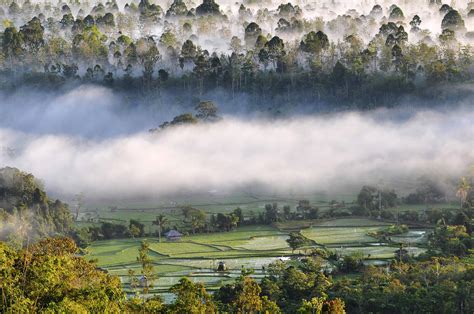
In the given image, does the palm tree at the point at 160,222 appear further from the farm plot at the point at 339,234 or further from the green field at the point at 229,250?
the farm plot at the point at 339,234

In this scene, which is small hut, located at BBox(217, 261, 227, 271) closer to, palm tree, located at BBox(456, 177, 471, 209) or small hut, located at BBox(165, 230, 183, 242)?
small hut, located at BBox(165, 230, 183, 242)

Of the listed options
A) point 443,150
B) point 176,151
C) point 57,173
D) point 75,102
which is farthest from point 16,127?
point 443,150

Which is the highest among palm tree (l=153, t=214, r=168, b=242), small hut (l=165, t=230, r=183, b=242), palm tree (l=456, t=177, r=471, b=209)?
palm tree (l=456, t=177, r=471, b=209)

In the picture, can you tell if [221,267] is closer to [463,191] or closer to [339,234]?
[339,234]

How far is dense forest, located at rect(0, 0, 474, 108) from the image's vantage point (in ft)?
360

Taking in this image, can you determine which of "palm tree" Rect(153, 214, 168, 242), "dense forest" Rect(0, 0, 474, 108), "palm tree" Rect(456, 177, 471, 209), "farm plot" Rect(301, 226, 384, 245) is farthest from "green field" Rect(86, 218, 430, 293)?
"dense forest" Rect(0, 0, 474, 108)

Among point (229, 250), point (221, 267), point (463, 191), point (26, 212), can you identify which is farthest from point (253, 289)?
point (26, 212)

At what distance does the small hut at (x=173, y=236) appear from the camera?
248 feet

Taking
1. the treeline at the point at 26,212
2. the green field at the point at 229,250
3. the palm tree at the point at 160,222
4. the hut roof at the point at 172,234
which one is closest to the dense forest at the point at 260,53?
the green field at the point at 229,250

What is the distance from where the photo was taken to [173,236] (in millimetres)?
75750

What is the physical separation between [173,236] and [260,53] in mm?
46809

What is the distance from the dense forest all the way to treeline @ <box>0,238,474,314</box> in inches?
1970

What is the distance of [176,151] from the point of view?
10419 centimetres

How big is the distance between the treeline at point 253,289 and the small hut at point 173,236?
15.5 m
